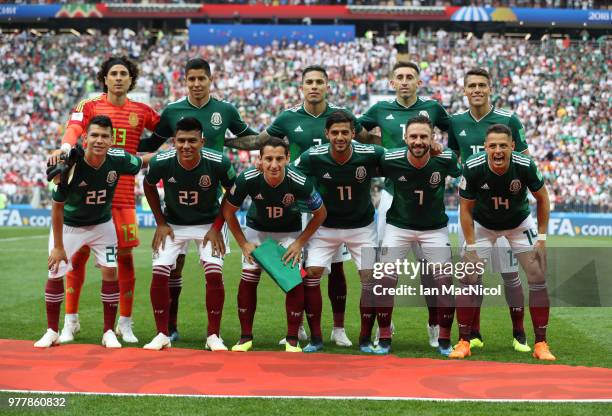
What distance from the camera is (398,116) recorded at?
8.66 m

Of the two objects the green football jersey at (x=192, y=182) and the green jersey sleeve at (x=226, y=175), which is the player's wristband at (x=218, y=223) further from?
the green jersey sleeve at (x=226, y=175)

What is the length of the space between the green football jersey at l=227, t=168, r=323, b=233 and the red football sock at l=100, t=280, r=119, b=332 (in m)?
→ 1.39

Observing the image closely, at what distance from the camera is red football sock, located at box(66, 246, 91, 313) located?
8.54 metres

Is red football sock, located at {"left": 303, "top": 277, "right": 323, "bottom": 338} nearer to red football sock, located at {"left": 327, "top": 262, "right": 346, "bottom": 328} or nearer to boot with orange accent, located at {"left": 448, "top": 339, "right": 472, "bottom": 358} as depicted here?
red football sock, located at {"left": 327, "top": 262, "right": 346, "bottom": 328}

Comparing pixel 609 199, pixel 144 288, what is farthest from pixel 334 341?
pixel 609 199

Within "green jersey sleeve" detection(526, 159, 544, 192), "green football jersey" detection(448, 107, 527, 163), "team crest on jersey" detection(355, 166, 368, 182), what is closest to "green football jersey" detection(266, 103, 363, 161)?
"team crest on jersey" detection(355, 166, 368, 182)

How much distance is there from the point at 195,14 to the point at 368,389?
125 feet

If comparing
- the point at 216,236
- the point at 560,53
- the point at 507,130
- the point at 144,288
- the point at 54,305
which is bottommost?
the point at 144,288

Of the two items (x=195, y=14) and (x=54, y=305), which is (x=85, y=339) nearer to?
(x=54, y=305)

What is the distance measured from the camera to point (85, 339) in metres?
8.52

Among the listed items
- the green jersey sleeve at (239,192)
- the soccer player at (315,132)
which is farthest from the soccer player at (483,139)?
the green jersey sleeve at (239,192)

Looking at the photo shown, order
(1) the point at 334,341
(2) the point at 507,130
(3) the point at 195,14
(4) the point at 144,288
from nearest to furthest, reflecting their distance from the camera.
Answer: (2) the point at 507,130, (1) the point at 334,341, (4) the point at 144,288, (3) the point at 195,14

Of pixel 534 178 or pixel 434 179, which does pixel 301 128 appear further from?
pixel 534 178

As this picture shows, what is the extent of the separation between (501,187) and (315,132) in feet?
6.28
